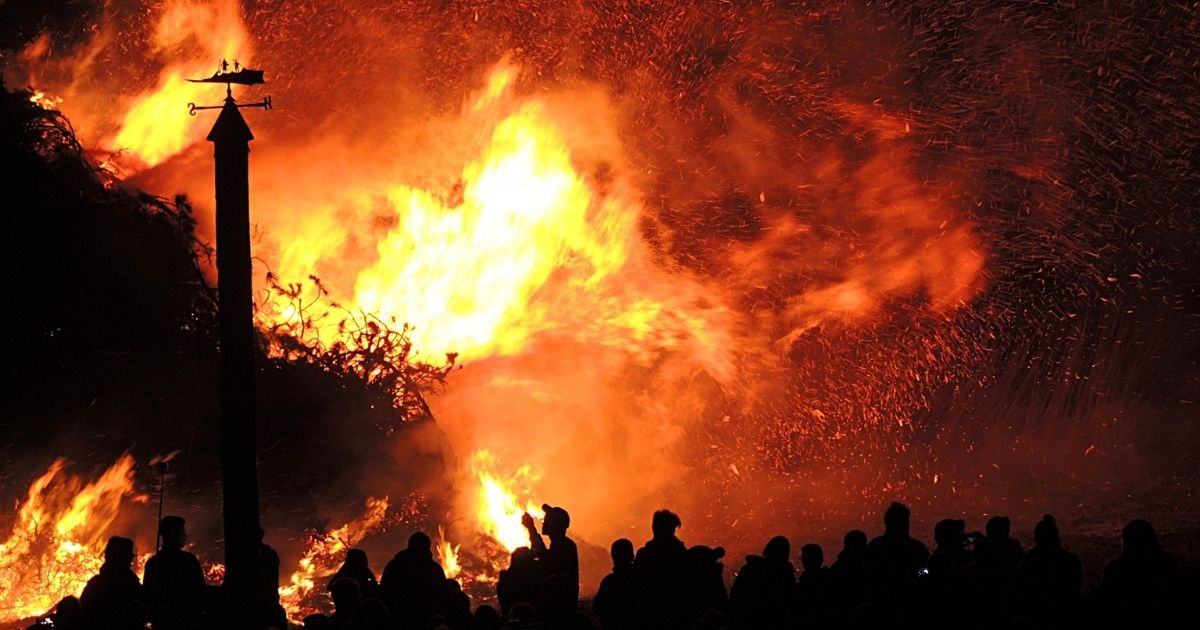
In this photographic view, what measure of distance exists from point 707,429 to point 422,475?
6226 mm

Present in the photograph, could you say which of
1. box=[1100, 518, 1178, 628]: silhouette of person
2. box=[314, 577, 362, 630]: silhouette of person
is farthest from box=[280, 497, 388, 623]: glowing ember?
box=[1100, 518, 1178, 628]: silhouette of person

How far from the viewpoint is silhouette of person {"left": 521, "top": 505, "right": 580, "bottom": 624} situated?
23.3 ft

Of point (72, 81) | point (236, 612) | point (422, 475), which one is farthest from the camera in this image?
point (72, 81)

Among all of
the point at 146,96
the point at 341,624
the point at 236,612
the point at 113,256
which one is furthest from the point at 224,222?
the point at 146,96

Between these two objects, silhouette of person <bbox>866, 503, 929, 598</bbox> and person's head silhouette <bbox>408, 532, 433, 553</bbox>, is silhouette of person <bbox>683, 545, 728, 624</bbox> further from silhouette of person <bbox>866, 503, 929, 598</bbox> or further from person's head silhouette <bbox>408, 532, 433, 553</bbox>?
person's head silhouette <bbox>408, 532, 433, 553</bbox>

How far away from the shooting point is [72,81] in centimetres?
1510

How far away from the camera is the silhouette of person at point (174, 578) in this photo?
7430 millimetres

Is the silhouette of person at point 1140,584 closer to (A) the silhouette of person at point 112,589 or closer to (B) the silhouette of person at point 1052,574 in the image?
(B) the silhouette of person at point 1052,574

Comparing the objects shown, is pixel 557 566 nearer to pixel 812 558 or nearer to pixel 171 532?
pixel 812 558

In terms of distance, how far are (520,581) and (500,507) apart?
6.68m

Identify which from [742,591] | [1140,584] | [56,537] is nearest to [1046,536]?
[1140,584]

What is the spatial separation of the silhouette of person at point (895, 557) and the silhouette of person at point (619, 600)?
1.31 m

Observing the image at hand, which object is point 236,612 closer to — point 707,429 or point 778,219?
point 778,219

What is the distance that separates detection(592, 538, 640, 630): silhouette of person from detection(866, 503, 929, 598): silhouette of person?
1.31 meters
